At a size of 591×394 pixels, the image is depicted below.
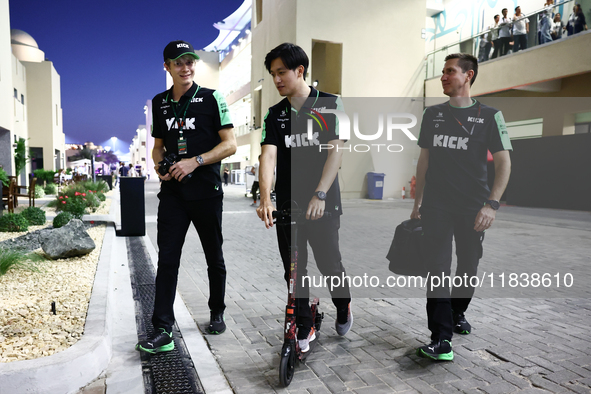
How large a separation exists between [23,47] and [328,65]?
3285 centimetres

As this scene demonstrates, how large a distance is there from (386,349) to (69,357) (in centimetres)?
211

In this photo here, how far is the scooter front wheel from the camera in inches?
99.6

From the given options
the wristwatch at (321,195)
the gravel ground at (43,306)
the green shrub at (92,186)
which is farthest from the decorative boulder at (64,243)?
the green shrub at (92,186)

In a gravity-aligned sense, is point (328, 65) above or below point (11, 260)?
above

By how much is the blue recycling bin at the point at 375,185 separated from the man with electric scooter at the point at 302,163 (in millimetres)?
16639

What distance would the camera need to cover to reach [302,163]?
288 cm

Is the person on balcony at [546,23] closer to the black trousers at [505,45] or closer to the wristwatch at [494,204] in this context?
the black trousers at [505,45]

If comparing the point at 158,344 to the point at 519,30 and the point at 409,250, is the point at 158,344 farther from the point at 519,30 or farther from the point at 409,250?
the point at 519,30

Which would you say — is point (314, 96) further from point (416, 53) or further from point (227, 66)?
point (227, 66)

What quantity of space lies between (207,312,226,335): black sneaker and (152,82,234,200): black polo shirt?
3.28 ft

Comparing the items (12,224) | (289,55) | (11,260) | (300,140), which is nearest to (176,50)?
(289,55)

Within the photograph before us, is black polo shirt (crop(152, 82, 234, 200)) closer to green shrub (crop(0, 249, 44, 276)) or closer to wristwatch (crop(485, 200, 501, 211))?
wristwatch (crop(485, 200, 501, 211))

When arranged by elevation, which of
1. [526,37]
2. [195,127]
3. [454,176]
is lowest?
[454,176]

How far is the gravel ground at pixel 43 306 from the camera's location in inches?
108
